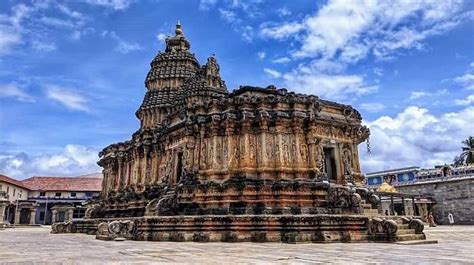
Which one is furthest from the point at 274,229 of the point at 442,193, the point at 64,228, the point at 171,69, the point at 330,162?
the point at 442,193

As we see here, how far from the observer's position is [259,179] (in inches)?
742

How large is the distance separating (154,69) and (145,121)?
646cm

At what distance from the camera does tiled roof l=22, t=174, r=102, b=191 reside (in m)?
75.1

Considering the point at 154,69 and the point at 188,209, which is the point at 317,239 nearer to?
the point at 188,209

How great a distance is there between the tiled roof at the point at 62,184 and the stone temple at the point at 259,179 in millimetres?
53086

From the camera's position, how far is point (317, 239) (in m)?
14.8

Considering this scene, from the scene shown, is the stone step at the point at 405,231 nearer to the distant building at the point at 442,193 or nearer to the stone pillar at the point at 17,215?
the distant building at the point at 442,193

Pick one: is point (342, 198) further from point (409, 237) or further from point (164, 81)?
point (164, 81)

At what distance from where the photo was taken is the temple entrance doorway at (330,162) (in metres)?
21.8

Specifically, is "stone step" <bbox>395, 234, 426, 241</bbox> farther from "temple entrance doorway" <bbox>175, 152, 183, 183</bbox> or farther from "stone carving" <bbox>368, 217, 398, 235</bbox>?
"temple entrance doorway" <bbox>175, 152, 183, 183</bbox>

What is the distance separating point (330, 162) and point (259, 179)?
5.42 meters

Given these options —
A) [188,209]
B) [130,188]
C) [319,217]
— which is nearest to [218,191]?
[188,209]

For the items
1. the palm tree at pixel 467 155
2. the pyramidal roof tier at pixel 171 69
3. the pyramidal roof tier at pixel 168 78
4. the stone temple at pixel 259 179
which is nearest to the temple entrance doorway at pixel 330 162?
the stone temple at pixel 259 179

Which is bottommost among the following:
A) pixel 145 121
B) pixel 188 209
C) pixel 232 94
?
pixel 188 209
